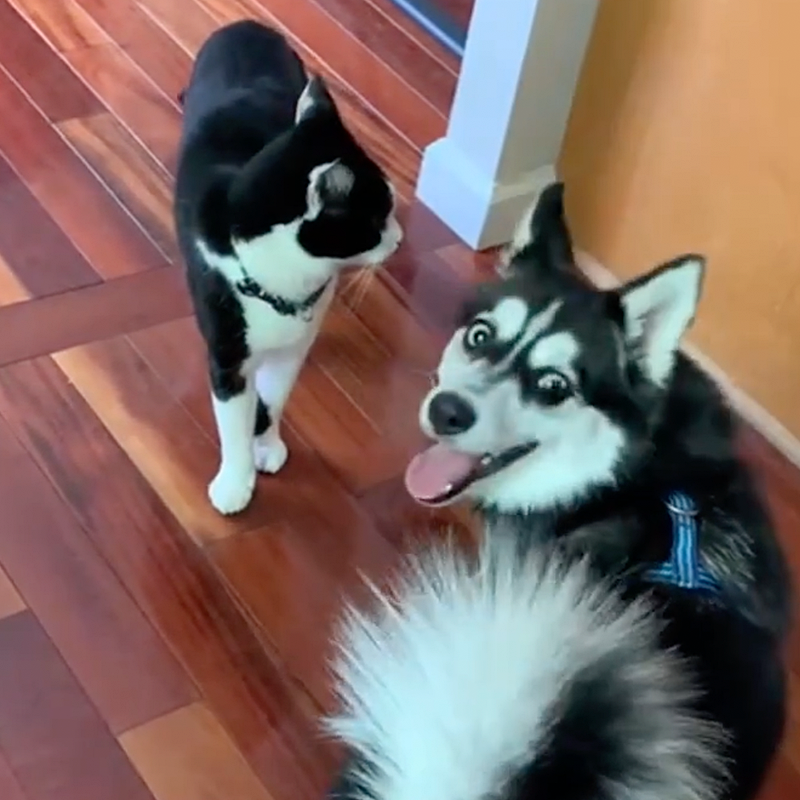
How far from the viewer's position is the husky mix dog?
0.96 m

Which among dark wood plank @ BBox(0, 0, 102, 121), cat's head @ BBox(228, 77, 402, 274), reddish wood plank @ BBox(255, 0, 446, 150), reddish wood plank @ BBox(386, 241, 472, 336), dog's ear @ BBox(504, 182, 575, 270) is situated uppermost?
dog's ear @ BBox(504, 182, 575, 270)

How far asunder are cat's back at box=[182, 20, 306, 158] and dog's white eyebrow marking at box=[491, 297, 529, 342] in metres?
0.51

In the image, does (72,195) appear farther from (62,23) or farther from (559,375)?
(559,375)

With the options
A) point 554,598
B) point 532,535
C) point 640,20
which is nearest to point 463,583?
point 554,598

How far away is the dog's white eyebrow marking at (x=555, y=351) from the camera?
49.4 inches

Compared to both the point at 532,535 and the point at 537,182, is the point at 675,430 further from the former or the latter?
the point at 537,182

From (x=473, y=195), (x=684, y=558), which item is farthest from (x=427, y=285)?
(x=684, y=558)

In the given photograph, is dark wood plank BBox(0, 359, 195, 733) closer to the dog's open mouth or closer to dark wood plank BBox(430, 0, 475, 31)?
the dog's open mouth

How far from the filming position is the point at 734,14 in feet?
6.22

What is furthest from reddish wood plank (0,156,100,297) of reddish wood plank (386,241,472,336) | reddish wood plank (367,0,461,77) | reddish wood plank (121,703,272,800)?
reddish wood plank (367,0,461,77)

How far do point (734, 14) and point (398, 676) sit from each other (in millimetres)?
1238

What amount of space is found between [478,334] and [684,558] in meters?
0.28

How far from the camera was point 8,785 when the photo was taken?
1462 mm

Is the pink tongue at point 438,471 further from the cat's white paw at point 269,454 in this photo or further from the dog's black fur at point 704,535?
the cat's white paw at point 269,454
